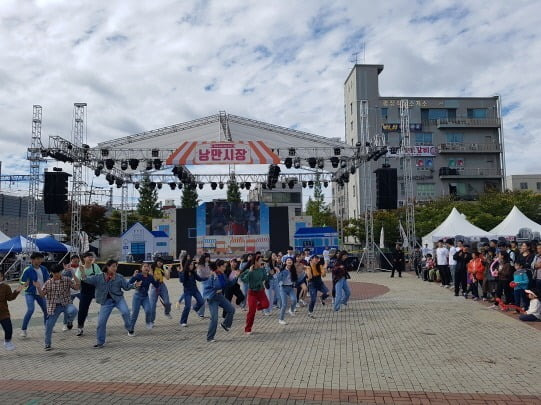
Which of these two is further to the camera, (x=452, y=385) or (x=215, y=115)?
(x=215, y=115)

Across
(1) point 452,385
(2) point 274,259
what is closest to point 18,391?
(1) point 452,385

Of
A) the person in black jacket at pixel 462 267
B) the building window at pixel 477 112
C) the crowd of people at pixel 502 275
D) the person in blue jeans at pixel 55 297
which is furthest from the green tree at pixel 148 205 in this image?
the person in blue jeans at pixel 55 297

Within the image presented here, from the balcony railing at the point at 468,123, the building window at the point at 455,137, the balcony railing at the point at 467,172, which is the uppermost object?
the balcony railing at the point at 468,123

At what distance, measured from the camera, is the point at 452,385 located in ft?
18.2

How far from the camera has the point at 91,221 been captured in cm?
4444

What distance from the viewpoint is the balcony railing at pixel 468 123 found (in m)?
54.7

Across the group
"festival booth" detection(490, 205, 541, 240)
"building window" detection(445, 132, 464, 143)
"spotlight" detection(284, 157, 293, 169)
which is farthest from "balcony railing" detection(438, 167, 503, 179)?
"spotlight" detection(284, 157, 293, 169)

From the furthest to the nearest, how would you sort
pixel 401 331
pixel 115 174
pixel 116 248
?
pixel 116 248 < pixel 115 174 < pixel 401 331

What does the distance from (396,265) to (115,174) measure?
15981 mm

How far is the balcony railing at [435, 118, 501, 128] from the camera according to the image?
54.7 metres

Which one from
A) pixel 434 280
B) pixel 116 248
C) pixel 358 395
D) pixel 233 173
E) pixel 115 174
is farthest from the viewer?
pixel 116 248

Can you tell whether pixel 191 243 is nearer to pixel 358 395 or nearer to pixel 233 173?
pixel 233 173

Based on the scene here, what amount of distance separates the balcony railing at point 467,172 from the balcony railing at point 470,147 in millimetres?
2126

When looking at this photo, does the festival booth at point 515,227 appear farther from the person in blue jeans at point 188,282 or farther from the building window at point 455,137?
the building window at point 455,137
